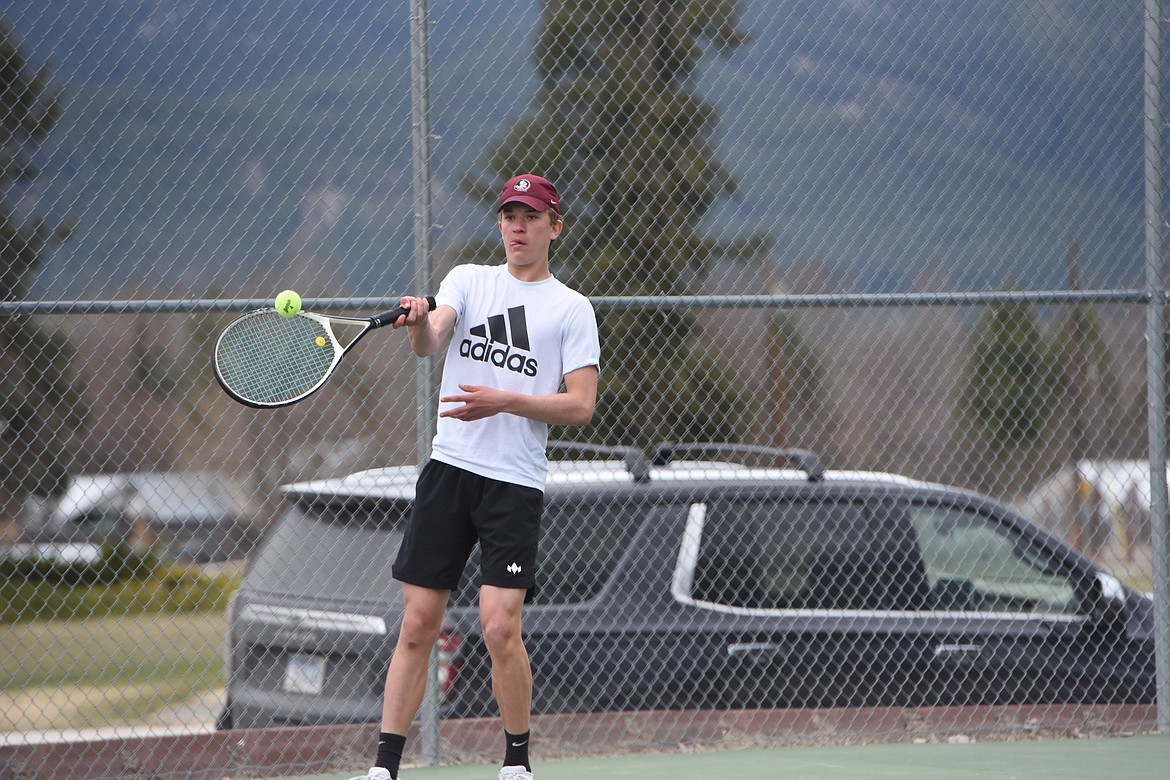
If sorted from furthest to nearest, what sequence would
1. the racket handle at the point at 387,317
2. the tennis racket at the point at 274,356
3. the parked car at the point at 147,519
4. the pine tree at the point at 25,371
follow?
the parked car at the point at 147,519 → the pine tree at the point at 25,371 → the tennis racket at the point at 274,356 → the racket handle at the point at 387,317

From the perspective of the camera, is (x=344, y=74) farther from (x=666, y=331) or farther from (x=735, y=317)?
(x=735, y=317)

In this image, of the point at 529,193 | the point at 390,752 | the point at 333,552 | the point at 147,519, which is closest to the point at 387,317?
the point at 529,193

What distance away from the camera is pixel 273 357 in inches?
145

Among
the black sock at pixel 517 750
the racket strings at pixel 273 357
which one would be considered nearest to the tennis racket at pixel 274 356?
the racket strings at pixel 273 357

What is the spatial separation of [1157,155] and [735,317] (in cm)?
531

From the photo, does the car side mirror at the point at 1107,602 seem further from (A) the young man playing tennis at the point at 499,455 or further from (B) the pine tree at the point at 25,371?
(B) the pine tree at the point at 25,371

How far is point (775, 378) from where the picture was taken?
394 inches

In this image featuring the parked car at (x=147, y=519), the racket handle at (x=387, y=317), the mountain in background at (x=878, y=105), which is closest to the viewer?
the racket handle at (x=387, y=317)

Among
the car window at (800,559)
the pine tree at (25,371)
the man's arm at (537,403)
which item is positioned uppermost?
the pine tree at (25,371)

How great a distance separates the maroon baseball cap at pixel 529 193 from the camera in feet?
11.9

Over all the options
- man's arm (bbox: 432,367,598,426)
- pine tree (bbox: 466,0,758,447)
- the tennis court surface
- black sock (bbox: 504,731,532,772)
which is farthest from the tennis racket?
pine tree (bbox: 466,0,758,447)

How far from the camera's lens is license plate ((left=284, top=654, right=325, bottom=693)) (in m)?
4.65

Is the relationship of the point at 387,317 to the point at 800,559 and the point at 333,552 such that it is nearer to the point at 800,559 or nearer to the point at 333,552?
the point at 333,552

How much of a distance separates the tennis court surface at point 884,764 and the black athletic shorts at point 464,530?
1.17m
